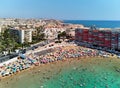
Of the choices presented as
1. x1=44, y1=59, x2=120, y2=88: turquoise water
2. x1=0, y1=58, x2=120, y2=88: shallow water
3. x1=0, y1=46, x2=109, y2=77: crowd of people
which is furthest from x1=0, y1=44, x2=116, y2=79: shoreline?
x1=44, y1=59, x2=120, y2=88: turquoise water

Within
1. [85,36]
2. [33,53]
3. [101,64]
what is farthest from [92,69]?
[85,36]

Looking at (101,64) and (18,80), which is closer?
(18,80)

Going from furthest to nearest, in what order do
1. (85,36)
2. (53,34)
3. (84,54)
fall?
(53,34) < (85,36) < (84,54)

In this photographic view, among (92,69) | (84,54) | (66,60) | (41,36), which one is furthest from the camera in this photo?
(41,36)

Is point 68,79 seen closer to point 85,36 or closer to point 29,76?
point 29,76

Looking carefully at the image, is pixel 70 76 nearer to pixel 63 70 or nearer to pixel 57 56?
pixel 63 70

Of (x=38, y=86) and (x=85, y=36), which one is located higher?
(x=85, y=36)

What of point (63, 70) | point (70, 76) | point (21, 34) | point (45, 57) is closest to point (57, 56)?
point (45, 57)

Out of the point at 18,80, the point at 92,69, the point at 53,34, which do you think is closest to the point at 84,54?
the point at 92,69

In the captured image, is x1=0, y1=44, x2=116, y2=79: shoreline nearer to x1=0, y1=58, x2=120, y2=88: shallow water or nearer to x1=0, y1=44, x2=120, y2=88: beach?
x1=0, y1=44, x2=120, y2=88: beach
